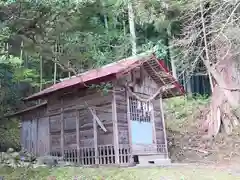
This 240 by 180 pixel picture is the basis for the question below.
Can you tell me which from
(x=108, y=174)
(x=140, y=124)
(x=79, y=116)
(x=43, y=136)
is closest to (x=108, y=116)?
(x=79, y=116)

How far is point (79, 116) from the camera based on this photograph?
33.4 feet

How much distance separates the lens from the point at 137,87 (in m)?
10.5

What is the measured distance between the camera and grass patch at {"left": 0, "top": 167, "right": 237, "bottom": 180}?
22.4ft

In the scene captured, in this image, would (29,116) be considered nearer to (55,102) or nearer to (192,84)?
(55,102)

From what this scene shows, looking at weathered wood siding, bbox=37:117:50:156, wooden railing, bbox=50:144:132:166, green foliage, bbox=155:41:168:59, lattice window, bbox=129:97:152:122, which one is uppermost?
green foliage, bbox=155:41:168:59

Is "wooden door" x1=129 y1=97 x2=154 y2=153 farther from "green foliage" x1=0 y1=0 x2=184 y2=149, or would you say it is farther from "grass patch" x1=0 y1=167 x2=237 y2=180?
"green foliage" x1=0 y1=0 x2=184 y2=149

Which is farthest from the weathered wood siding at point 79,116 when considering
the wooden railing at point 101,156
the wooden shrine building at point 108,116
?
the wooden railing at point 101,156

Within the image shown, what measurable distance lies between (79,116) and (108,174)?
3200 mm

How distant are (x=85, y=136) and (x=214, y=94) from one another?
6.74 meters

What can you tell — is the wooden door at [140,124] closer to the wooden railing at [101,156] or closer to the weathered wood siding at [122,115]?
the weathered wood siding at [122,115]

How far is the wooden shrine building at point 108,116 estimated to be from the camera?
369 inches

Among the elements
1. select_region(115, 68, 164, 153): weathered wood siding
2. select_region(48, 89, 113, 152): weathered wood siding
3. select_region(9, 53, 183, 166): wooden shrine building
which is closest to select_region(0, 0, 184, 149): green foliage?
select_region(9, 53, 183, 166): wooden shrine building

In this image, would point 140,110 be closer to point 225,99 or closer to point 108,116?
point 108,116

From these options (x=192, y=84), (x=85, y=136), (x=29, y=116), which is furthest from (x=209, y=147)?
(x=192, y=84)
